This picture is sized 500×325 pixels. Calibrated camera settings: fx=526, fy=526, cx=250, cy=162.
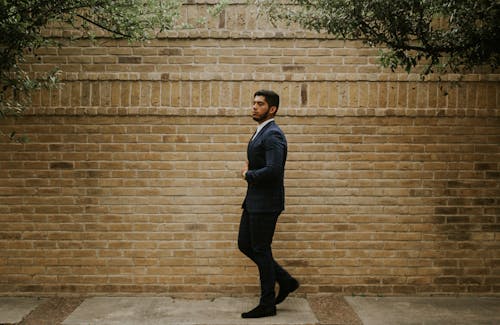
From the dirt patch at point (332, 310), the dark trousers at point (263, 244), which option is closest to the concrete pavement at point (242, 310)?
the dirt patch at point (332, 310)

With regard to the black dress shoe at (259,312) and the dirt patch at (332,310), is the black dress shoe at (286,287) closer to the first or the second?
the black dress shoe at (259,312)

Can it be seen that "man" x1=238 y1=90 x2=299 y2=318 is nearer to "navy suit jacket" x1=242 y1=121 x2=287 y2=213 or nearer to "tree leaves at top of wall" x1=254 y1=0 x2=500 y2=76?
"navy suit jacket" x1=242 y1=121 x2=287 y2=213

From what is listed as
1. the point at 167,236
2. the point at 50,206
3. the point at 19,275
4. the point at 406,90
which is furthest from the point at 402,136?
the point at 19,275

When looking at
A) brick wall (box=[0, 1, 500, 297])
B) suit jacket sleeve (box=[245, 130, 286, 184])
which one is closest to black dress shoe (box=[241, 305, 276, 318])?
brick wall (box=[0, 1, 500, 297])

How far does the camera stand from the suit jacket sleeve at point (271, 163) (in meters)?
4.45

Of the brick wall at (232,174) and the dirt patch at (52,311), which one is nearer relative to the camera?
the dirt patch at (52,311)

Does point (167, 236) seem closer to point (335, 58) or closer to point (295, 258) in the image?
point (295, 258)

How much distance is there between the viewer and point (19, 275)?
5.42 meters

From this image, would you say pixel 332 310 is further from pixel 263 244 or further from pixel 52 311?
pixel 52 311

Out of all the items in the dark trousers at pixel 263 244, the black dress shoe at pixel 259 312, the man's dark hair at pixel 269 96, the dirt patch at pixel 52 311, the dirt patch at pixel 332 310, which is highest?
the man's dark hair at pixel 269 96

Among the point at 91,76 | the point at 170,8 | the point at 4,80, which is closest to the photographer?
the point at 4,80

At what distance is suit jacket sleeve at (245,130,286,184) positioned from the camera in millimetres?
4445

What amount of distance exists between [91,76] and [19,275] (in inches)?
85.9

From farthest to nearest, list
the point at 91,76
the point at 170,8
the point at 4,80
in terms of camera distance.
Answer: the point at 91,76 → the point at 170,8 → the point at 4,80
